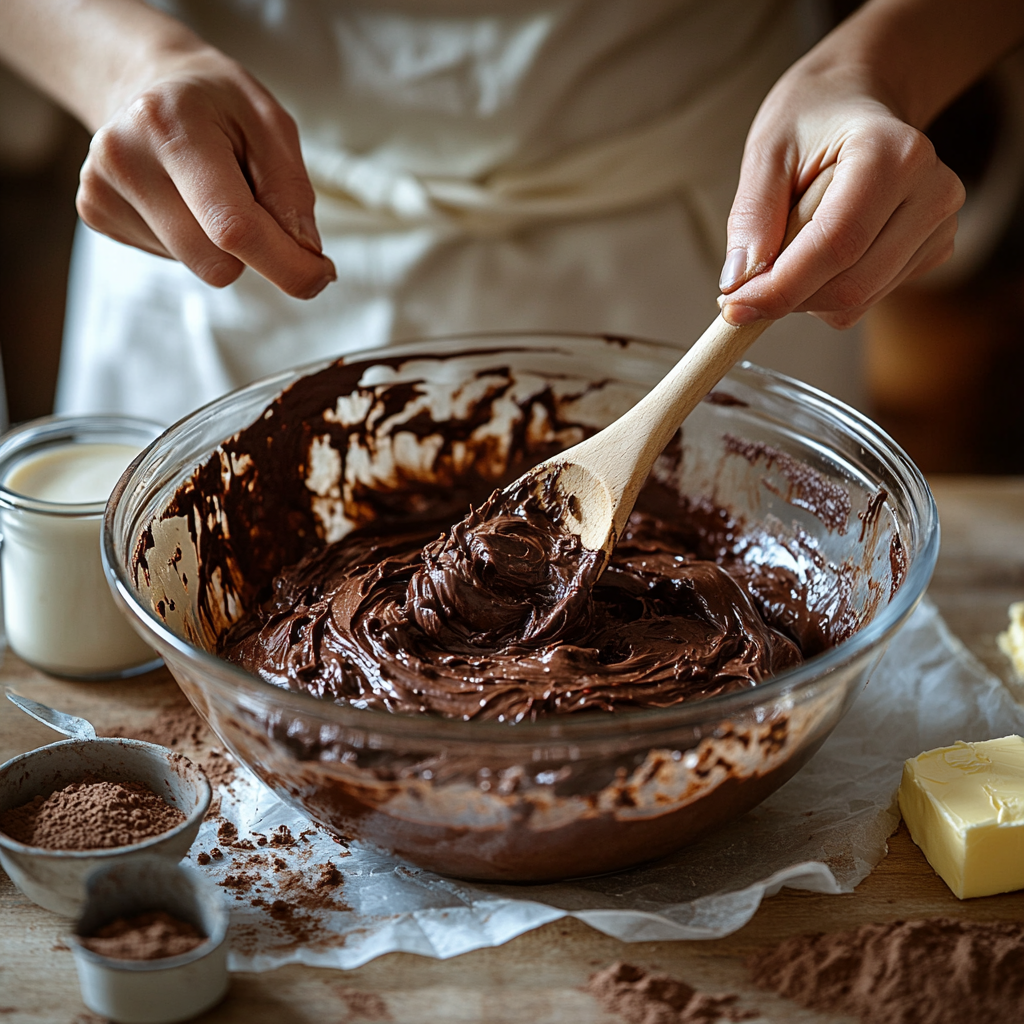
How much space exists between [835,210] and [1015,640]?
0.77 metres

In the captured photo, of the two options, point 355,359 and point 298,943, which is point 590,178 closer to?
point 355,359

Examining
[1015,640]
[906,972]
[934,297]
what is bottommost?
[934,297]

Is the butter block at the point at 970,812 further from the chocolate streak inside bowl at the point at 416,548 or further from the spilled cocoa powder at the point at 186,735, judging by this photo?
the spilled cocoa powder at the point at 186,735

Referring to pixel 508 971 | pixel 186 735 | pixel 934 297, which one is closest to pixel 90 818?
pixel 186 735

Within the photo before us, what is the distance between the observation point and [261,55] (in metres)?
1.98

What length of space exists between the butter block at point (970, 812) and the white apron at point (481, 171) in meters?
1.14

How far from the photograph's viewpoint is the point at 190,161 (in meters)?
1.41

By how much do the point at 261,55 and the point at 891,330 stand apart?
345 cm

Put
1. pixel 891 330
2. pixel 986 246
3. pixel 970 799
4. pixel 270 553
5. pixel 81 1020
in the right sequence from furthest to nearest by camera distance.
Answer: pixel 891 330 → pixel 986 246 → pixel 270 553 → pixel 970 799 → pixel 81 1020

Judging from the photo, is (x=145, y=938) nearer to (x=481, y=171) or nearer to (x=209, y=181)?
(x=209, y=181)

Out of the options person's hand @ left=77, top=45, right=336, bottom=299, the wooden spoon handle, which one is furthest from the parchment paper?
person's hand @ left=77, top=45, right=336, bottom=299

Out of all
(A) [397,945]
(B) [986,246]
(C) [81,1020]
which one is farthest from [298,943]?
(B) [986,246]

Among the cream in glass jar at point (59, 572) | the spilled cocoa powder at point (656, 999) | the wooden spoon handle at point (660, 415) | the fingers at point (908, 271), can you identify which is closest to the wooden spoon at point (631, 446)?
the wooden spoon handle at point (660, 415)

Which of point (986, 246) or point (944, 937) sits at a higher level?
point (944, 937)
